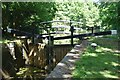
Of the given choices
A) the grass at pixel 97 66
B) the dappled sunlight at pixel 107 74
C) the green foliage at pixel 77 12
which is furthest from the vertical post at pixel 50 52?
the green foliage at pixel 77 12

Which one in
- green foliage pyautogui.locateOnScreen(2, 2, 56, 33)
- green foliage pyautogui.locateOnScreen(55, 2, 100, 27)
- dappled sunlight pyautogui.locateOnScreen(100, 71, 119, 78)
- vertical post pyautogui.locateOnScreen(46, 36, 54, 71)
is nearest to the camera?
dappled sunlight pyautogui.locateOnScreen(100, 71, 119, 78)

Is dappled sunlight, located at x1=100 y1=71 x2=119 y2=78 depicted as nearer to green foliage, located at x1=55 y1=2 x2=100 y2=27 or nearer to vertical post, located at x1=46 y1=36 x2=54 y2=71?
vertical post, located at x1=46 y1=36 x2=54 y2=71

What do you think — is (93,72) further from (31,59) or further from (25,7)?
(25,7)

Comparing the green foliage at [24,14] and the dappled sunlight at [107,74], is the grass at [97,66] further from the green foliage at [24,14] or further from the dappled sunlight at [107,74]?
the green foliage at [24,14]

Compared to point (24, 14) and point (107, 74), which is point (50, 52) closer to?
point (24, 14)

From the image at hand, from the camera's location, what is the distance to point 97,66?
604 cm

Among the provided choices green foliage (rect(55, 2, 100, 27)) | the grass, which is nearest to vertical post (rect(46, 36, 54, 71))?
the grass

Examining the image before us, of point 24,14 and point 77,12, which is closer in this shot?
point 24,14

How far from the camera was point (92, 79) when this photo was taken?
489 centimetres

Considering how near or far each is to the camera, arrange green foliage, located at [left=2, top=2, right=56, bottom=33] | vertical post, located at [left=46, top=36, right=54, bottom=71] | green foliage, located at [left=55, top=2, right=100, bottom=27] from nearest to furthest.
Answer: vertical post, located at [left=46, top=36, right=54, bottom=71]
green foliage, located at [left=2, top=2, right=56, bottom=33]
green foliage, located at [left=55, top=2, right=100, bottom=27]

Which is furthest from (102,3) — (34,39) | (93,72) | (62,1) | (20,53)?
(62,1)

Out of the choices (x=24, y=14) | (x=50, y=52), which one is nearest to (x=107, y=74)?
(x=50, y=52)

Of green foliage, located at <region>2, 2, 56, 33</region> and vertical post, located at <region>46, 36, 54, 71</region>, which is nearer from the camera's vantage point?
vertical post, located at <region>46, 36, 54, 71</region>

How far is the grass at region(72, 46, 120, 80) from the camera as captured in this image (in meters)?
5.25
